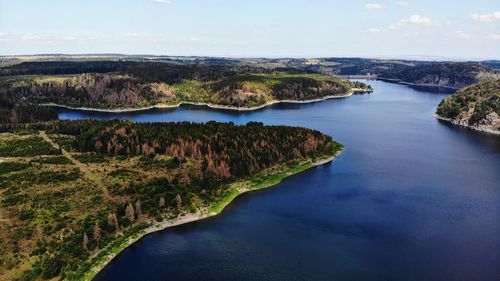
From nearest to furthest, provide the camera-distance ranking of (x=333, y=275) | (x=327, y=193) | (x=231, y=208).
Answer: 1. (x=333, y=275)
2. (x=231, y=208)
3. (x=327, y=193)

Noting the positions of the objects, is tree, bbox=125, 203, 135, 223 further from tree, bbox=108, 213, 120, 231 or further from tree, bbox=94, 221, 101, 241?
tree, bbox=94, 221, 101, 241

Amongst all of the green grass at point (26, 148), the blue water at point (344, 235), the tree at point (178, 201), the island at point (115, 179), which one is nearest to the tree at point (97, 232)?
the island at point (115, 179)

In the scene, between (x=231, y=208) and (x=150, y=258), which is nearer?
(x=150, y=258)

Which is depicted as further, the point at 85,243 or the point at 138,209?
the point at 138,209

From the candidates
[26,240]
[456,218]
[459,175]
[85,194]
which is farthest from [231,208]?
[459,175]

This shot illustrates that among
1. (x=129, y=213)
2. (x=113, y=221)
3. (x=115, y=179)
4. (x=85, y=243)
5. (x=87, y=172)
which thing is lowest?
(x=85, y=243)

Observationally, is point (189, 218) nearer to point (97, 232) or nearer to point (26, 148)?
point (97, 232)

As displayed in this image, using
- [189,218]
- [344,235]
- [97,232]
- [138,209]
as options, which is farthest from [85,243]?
[344,235]

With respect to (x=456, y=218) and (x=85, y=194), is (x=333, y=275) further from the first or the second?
(x=85, y=194)
